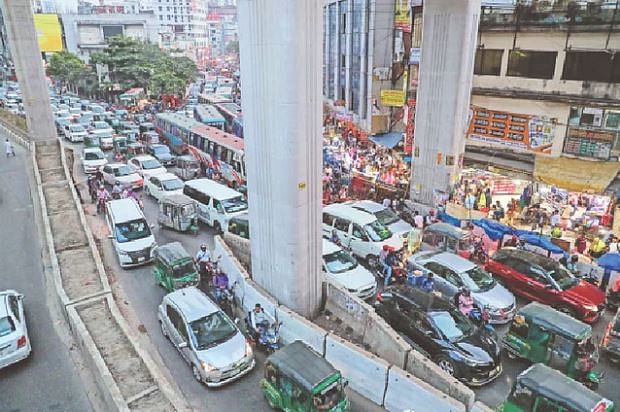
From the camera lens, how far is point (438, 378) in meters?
8.41

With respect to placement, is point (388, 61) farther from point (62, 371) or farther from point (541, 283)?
point (62, 371)

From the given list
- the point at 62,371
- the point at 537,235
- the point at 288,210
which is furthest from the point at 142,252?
the point at 537,235

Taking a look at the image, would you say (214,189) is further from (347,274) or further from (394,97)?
(394,97)

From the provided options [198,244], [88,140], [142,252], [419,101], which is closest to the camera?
[142,252]

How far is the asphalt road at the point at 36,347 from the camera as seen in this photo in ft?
30.2

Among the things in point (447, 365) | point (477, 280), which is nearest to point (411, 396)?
point (447, 365)

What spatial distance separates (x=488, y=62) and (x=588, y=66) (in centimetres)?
407

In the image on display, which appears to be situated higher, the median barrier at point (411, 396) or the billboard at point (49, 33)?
the billboard at point (49, 33)

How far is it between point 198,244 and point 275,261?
6649mm

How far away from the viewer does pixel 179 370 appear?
1009 cm

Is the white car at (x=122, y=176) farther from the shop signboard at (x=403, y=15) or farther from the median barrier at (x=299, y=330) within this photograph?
the shop signboard at (x=403, y=15)

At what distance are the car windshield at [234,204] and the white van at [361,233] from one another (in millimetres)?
3563

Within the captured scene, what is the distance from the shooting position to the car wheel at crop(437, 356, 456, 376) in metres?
9.33

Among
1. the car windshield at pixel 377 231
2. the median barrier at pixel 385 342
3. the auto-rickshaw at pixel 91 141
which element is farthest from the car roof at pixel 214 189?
the auto-rickshaw at pixel 91 141
